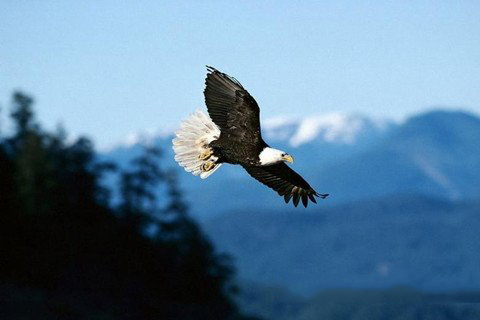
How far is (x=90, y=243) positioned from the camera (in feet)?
274

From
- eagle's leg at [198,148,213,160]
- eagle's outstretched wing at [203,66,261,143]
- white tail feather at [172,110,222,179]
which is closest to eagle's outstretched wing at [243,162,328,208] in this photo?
white tail feather at [172,110,222,179]

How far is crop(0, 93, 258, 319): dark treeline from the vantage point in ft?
241

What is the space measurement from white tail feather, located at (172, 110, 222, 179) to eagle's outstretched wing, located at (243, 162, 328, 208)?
3.35ft

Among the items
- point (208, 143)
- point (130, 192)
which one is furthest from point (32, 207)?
point (208, 143)

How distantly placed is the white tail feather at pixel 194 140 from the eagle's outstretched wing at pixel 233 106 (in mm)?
634

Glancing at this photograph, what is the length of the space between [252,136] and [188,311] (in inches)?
3050

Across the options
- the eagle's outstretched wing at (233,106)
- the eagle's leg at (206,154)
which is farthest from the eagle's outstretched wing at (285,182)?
the eagle's outstretched wing at (233,106)

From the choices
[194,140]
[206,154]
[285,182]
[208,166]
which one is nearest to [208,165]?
[208,166]

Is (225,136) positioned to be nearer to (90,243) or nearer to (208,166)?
(208,166)

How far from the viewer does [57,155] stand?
78062 millimetres

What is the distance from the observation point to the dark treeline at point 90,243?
73562 mm

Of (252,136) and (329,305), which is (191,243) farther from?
(252,136)

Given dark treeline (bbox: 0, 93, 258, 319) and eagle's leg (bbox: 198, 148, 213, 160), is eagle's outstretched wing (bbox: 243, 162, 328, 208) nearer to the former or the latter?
eagle's leg (bbox: 198, 148, 213, 160)

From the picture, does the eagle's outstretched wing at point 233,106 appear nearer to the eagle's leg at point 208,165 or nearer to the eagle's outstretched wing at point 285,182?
the eagle's leg at point 208,165
